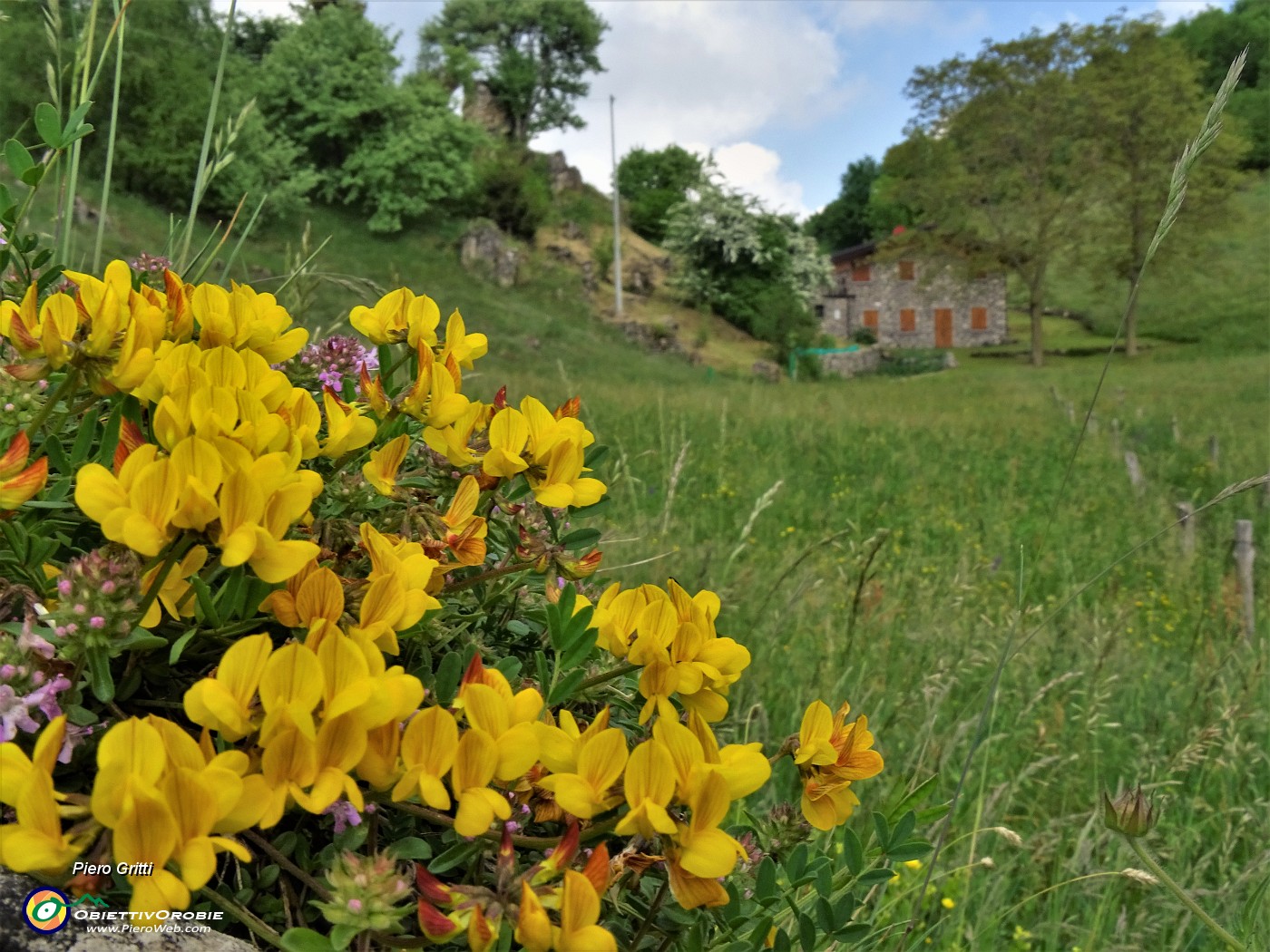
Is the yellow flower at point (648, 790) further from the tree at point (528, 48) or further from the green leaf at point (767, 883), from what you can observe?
the tree at point (528, 48)

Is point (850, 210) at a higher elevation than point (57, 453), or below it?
higher

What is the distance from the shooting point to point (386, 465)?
78 centimetres

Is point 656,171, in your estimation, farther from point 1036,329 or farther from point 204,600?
point 204,600

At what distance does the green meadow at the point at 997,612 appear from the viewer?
71.9 inches

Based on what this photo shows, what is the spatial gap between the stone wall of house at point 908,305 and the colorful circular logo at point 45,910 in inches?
1651

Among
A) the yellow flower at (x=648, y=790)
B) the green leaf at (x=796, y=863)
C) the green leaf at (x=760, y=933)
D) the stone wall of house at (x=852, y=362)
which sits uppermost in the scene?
the stone wall of house at (x=852, y=362)

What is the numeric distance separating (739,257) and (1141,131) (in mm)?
13117

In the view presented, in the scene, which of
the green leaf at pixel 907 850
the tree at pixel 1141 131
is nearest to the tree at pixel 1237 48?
the tree at pixel 1141 131

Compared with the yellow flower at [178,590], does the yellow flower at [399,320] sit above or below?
above

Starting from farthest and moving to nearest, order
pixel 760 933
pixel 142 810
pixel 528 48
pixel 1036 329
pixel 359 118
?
pixel 528 48, pixel 1036 329, pixel 359 118, pixel 760 933, pixel 142 810

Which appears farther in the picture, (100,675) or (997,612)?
(997,612)

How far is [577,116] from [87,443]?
4294 centimetres

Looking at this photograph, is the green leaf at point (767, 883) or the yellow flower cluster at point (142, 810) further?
the green leaf at point (767, 883)

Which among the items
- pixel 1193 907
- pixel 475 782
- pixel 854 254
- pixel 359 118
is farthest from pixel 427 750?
pixel 854 254
